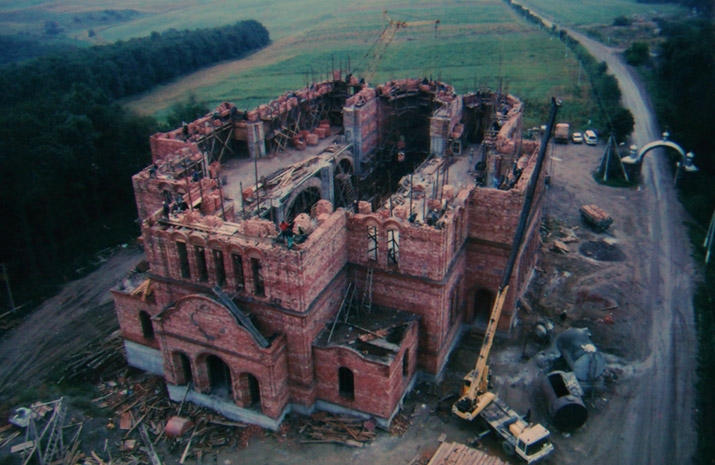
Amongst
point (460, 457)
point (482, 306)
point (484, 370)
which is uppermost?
point (484, 370)

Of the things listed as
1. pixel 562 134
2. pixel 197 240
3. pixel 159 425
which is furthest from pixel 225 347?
pixel 562 134

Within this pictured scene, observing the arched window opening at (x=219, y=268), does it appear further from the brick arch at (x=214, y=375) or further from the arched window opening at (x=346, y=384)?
the arched window opening at (x=346, y=384)

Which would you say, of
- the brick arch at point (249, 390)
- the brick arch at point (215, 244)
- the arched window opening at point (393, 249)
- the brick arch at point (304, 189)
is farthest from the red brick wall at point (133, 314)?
the arched window opening at point (393, 249)

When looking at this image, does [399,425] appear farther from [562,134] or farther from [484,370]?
[562,134]

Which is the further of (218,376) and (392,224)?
(218,376)

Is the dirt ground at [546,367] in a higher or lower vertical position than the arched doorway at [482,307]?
lower

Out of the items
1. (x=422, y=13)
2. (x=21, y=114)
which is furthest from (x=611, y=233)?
(x=422, y=13)

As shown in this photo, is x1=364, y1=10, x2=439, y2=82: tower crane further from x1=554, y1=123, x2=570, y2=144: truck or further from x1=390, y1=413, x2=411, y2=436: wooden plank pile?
x1=390, y1=413, x2=411, y2=436: wooden plank pile
